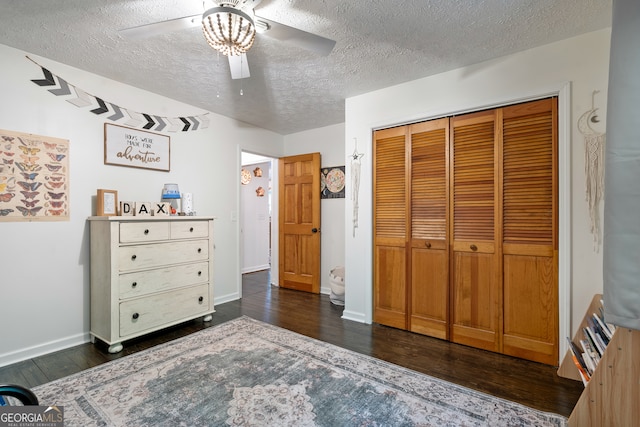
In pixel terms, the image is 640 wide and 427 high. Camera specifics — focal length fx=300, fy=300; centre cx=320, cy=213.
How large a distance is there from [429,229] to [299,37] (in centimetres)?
197

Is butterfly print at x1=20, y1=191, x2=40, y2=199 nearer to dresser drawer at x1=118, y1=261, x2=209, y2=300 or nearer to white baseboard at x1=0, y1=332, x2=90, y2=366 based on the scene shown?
dresser drawer at x1=118, y1=261, x2=209, y2=300

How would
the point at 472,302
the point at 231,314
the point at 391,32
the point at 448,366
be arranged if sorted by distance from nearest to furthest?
1. the point at 391,32
2. the point at 448,366
3. the point at 472,302
4. the point at 231,314

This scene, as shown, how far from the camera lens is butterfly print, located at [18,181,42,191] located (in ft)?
7.70

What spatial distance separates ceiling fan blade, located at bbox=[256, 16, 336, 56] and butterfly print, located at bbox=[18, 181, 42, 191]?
222cm

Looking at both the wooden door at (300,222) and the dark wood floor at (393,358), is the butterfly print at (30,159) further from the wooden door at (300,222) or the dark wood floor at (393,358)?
the wooden door at (300,222)

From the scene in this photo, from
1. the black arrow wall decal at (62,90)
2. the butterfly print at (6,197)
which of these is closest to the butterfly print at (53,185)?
the butterfly print at (6,197)

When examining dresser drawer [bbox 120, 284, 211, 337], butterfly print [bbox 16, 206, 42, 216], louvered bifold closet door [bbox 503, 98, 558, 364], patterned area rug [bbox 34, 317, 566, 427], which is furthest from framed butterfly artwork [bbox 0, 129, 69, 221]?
louvered bifold closet door [bbox 503, 98, 558, 364]

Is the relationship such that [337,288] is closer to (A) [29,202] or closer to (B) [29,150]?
(A) [29,202]

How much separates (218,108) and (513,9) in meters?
2.98

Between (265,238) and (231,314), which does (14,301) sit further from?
(265,238)

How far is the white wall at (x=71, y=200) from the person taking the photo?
230 centimetres

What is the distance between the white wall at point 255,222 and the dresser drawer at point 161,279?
9.22ft

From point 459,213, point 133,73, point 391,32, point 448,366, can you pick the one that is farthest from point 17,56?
point 448,366

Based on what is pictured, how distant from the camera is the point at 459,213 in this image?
8.75 ft
